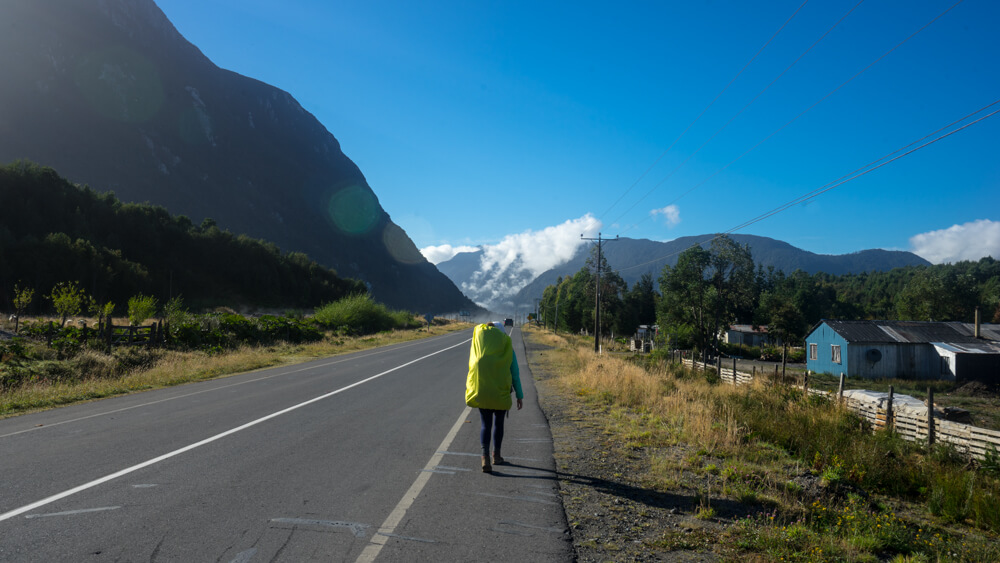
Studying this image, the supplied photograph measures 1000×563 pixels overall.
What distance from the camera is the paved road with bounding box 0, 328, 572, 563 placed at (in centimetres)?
381

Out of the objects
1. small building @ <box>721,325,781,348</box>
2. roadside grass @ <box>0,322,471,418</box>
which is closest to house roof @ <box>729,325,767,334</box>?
small building @ <box>721,325,781,348</box>

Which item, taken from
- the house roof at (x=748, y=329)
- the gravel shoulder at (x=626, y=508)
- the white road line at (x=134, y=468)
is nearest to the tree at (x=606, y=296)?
the house roof at (x=748, y=329)

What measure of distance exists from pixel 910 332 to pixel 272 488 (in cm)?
5445

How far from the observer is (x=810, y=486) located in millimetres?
5824

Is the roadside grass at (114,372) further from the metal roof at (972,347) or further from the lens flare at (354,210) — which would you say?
the lens flare at (354,210)

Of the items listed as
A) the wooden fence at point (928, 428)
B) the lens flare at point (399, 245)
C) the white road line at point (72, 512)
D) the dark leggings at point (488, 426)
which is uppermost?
the lens flare at point (399, 245)

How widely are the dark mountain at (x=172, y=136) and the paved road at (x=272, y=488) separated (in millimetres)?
95976

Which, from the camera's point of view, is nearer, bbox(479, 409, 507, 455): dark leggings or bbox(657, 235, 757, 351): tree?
bbox(479, 409, 507, 455): dark leggings

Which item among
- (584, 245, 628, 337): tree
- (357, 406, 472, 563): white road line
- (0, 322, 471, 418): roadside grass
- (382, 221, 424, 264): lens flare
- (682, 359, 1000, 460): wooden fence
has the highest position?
(382, 221, 424, 264): lens flare

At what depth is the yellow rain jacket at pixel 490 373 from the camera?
593 centimetres

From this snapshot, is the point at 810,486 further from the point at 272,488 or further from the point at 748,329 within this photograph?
the point at 748,329

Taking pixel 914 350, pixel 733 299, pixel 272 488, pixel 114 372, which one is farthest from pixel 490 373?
pixel 733 299

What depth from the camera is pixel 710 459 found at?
6.81 meters

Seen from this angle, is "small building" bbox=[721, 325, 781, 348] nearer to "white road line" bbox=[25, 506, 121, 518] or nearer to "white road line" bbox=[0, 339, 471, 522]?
"white road line" bbox=[0, 339, 471, 522]
